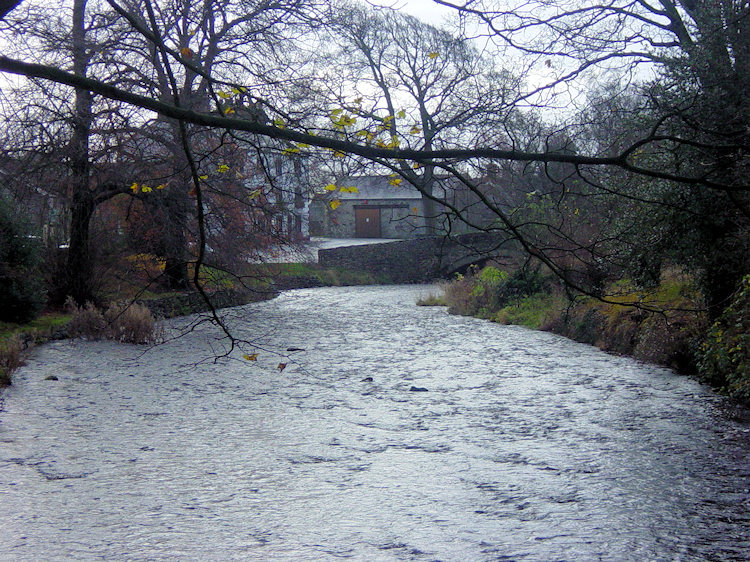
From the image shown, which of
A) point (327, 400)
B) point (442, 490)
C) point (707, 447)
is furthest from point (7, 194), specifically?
point (707, 447)

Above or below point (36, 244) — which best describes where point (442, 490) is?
below

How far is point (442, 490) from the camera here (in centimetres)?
805

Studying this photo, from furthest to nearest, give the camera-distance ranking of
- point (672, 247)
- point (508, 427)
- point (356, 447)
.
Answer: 1. point (672, 247)
2. point (508, 427)
3. point (356, 447)

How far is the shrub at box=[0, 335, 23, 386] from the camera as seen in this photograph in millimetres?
12359

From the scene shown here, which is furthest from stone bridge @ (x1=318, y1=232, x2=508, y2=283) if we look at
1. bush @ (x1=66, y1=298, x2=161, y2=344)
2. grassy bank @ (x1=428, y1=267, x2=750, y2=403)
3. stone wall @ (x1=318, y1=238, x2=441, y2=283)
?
bush @ (x1=66, y1=298, x2=161, y2=344)

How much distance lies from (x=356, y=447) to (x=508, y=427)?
2.05 metres

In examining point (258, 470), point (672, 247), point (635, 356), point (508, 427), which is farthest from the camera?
point (635, 356)

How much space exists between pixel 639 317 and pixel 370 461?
7560mm

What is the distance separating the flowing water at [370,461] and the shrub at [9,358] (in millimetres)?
252

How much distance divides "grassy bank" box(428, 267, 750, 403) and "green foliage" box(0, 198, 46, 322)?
388 inches

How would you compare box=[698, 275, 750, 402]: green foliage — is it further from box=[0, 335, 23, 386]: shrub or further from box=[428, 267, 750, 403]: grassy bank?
box=[0, 335, 23, 386]: shrub

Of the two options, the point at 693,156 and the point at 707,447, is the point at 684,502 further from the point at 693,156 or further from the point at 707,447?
the point at 693,156

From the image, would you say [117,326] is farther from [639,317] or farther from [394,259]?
[394,259]

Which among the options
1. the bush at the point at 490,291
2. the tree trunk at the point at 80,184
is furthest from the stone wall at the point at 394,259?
the tree trunk at the point at 80,184
